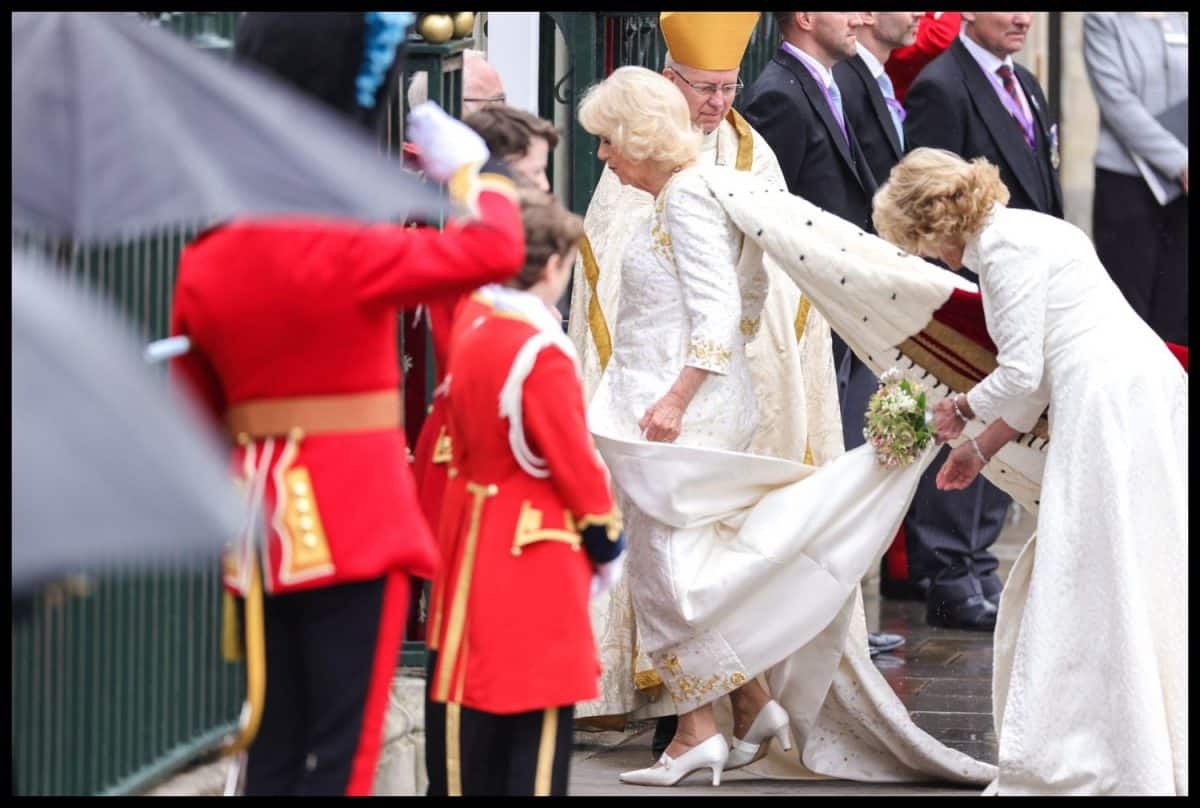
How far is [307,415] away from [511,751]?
2.81 ft

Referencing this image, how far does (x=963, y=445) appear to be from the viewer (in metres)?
5.69

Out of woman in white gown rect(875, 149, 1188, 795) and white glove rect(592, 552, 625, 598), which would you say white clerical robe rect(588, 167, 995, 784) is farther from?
white glove rect(592, 552, 625, 598)

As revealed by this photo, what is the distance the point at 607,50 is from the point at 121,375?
18.2 ft

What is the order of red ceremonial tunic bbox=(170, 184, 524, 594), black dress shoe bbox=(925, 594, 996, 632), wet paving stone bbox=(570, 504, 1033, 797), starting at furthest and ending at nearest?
black dress shoe bbox=(925, 594, 996, 632)
wet paving stone bbox=(570, 504, 1033, 797)
red ceremonial tunic bbox=(170, 184, 524, 594)

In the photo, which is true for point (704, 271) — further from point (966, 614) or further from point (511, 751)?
point (966, 614)

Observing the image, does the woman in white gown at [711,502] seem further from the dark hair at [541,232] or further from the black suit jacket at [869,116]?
the black suit jacket at [869,116]

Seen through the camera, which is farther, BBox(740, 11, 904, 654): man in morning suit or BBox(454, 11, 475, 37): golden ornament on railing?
BBox(740, 11, 904, 654): man in morning suit

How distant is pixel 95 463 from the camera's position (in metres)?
2.59

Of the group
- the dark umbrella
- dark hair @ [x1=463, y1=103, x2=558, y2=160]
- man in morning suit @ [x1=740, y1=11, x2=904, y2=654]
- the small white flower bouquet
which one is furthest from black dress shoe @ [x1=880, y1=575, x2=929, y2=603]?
the dark umbrella

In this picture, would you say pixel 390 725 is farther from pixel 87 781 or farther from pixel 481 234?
pixel 481 234

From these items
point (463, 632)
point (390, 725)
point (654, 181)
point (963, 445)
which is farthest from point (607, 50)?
point (463, 632)

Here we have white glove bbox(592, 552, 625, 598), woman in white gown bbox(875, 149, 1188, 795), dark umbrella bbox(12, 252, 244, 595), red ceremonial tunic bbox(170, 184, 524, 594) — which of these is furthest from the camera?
woman in white gown bbox(875, 149, 1188, 795)

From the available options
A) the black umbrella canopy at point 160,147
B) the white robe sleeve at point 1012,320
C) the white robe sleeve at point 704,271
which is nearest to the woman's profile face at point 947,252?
the white robe sleeve at point 1012,320

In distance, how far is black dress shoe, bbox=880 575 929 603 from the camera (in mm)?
9336
